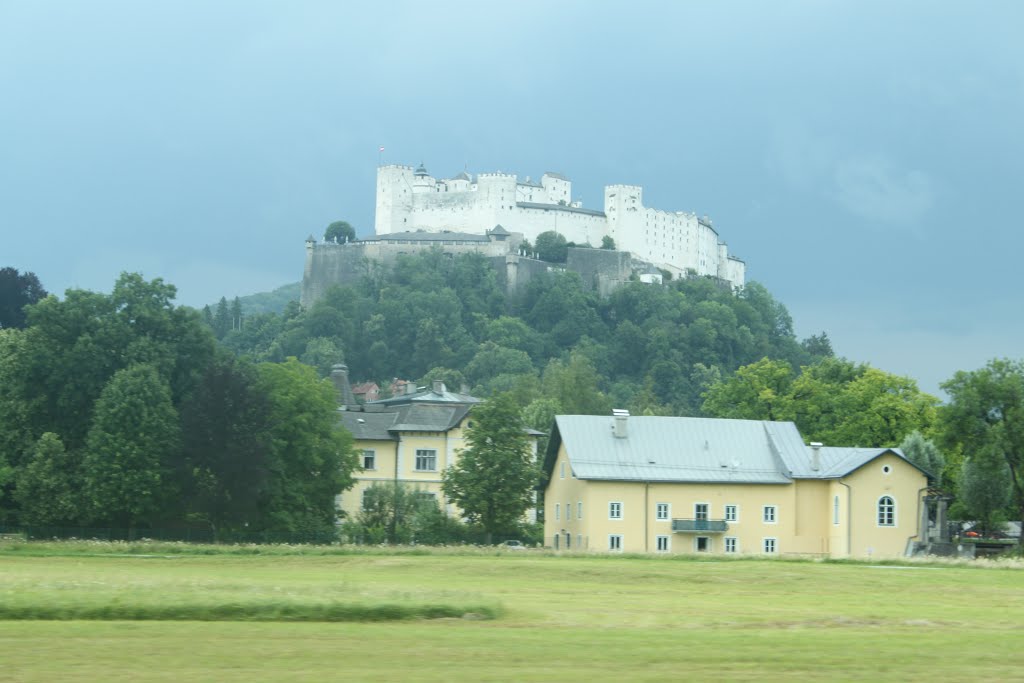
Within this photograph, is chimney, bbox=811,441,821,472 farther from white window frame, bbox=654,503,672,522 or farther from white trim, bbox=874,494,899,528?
white window frame, bbox=654,503,672,522

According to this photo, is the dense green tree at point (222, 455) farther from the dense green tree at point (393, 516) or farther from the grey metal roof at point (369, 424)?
the grey metal roof at point (369, 424)

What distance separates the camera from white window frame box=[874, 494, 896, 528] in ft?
206

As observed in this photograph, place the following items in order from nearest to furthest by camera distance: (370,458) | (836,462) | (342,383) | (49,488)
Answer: (49,488), (836,462), (370,458), (342,383)

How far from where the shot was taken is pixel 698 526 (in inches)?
2522

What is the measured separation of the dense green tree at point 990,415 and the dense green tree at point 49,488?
113 ft

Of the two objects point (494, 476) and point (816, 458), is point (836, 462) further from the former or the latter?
point (494, 476)

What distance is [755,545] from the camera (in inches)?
2542

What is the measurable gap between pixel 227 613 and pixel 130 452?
106 feet

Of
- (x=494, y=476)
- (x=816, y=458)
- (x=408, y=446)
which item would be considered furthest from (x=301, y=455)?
(x=816, y=458)

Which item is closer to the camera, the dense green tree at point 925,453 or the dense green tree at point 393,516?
the dense green tree at point 393,516

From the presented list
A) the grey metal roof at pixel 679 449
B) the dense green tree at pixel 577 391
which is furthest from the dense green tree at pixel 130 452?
the dense green tree at pixel 577 391

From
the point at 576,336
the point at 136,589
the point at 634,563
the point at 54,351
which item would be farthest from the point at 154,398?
the point at 576,336

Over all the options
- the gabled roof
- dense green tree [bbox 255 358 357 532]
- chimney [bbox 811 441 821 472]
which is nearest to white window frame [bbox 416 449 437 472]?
dense green tree [bbox 255 358 357 532]

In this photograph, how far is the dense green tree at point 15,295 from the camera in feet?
281
